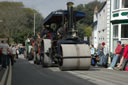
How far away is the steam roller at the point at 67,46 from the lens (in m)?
12.6

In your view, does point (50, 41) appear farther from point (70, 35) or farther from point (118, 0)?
point (118, 0)

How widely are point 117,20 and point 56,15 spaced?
324 inches

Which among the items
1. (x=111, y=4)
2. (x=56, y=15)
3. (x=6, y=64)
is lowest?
(x=6, y=64)

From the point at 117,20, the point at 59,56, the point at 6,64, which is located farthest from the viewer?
the point at 117,20

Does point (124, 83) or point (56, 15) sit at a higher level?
point (56, 15)

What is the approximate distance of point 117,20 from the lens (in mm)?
21344

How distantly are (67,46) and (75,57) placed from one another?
0.61 m

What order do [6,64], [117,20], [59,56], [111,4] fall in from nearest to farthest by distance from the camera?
[59,56], [6,64], [117,20], [111,4]

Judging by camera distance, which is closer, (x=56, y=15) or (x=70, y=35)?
(x=70, y=35)

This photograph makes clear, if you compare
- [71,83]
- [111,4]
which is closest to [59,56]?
[71,83]

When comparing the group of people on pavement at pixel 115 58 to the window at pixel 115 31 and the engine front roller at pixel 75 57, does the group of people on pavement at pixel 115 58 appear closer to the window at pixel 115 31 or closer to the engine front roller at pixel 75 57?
the engine front roller at pixel 75 57

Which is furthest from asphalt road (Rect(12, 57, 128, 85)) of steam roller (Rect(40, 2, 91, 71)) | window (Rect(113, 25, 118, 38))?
window (Rect(113, 25, 118, 38))

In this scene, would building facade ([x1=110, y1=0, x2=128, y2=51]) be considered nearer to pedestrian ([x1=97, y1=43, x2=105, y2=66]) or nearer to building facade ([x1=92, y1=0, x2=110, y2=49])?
building facade ([x1=92, y1=0, x2=110, y2=49])

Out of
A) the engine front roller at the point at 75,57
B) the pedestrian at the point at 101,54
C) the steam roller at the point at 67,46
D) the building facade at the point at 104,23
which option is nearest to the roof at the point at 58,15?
the steam roller at the point at 67,46
